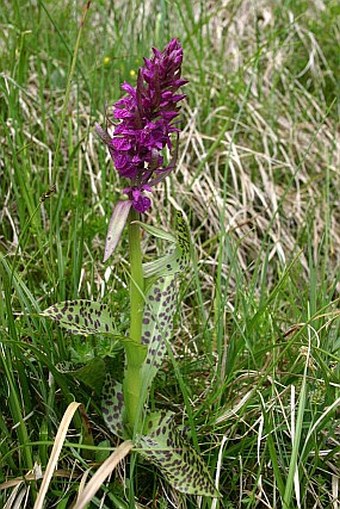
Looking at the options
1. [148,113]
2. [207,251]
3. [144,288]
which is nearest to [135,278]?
[144,288]

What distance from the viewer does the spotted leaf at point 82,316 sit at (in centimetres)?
121

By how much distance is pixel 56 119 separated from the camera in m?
2.21

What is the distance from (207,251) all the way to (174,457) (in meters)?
0.91

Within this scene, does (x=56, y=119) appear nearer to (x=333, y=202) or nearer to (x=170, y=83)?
(x=333, y=202)

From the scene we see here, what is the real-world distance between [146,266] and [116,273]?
53cm

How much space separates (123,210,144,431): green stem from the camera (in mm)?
1234

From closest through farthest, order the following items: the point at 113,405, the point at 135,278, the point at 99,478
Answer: the point at 99,478, the point at 135,278, the point at 113,405

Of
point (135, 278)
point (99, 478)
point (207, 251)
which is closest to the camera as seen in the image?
point (99, 478)

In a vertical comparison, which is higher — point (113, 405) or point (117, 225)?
point (117, 225)

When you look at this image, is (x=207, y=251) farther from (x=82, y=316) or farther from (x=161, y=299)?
(x=82, y=316)

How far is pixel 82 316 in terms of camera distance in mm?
1250

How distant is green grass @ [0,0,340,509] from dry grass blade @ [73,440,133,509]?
5 cm

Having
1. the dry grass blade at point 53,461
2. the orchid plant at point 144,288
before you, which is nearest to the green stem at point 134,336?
the orchid plant at point 144,288

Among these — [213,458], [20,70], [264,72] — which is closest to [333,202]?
[264,72]
